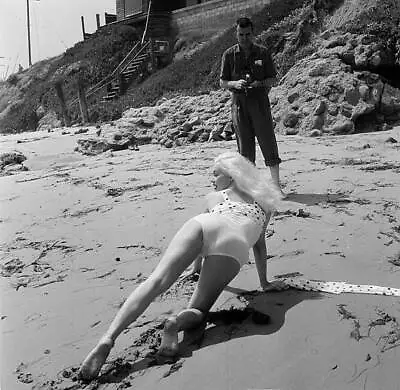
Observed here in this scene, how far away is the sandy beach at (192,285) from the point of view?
2.55 meters

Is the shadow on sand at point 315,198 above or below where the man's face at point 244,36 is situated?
below

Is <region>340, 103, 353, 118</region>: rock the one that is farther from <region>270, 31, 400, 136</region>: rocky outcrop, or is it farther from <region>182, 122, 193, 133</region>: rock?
<region>182, 122, 193, 133</region>: rock

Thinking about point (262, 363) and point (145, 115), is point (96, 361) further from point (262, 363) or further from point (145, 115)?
point (145, 115)

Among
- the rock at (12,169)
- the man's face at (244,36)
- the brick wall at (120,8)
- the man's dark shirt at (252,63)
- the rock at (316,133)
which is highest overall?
the brick wall at (120,8)

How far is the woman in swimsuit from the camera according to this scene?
2672 mm

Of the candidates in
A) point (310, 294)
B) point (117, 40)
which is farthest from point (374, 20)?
point (117, 40)

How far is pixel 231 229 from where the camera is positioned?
2.97 m

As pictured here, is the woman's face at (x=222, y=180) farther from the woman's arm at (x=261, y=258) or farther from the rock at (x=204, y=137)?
the rock at (x=204, y=137)

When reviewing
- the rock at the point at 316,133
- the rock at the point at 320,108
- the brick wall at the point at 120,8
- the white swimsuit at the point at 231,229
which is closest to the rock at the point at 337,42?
the rock at the point at 320,108

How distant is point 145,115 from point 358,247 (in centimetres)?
841

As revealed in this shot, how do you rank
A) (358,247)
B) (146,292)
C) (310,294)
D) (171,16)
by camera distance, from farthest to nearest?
(171,16)
(358,247)
(310,294)
(146,292)

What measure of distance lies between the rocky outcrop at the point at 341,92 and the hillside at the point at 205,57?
0.07 metres

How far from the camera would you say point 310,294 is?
317 cm

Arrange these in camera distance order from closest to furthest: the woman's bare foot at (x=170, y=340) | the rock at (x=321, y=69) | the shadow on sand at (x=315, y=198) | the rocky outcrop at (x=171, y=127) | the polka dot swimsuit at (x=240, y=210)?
1. the woman's bare foot at (x=170, y=340)
2. the polka dot swimsuit at (x=240, y=210)
3. the shadow on sand at (x=315, y=198)
4. the rocky outcrop at (x=171, y=127)
5. the rock at (x=321, y=69)
